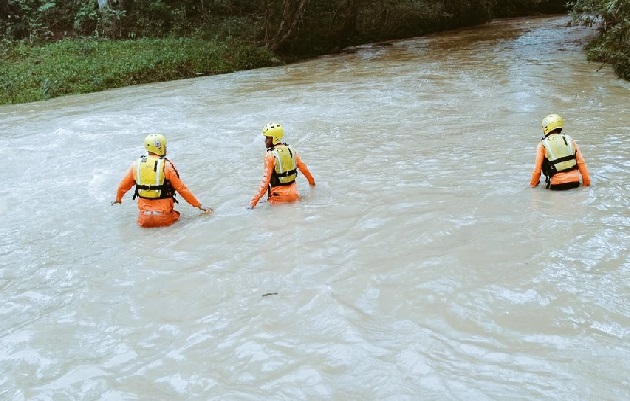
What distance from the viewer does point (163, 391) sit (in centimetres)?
452

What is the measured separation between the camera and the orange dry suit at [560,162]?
798 centimetres

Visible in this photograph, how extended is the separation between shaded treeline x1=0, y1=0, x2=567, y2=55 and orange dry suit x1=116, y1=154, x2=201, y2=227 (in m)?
20.8

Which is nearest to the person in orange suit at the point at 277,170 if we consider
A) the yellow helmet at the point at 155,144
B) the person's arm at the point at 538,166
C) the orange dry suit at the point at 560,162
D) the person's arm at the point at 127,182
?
the yellow helmet at the point at 155,144

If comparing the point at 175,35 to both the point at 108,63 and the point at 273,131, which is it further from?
the point at 273,131

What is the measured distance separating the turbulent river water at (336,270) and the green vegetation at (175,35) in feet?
26.5

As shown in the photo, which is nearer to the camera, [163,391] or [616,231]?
[163,391]

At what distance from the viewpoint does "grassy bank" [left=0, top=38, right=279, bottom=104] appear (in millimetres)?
20719

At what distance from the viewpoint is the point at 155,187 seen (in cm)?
796

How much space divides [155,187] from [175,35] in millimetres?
22517

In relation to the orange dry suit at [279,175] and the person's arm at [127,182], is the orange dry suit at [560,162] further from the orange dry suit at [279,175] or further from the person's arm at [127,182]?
the person's arm at [127,182]

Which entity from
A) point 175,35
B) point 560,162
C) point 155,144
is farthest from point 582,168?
point 175,35

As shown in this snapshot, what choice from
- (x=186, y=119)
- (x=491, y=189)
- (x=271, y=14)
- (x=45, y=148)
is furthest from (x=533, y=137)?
(x=271, y=14)

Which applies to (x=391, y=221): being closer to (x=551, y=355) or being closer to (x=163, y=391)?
(x=551, y=355)

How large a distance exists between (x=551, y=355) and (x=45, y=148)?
11.6m
